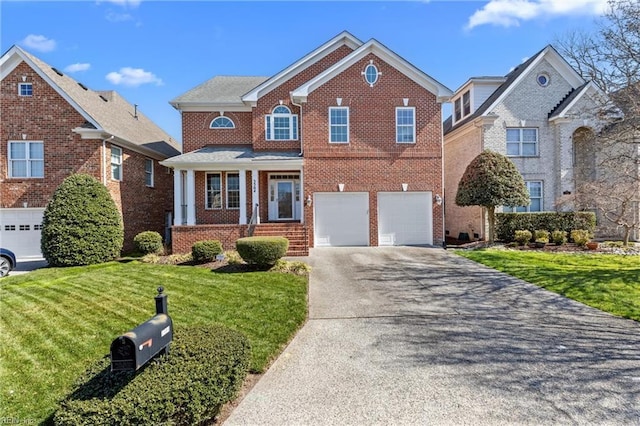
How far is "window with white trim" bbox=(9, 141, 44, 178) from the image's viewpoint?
1487 cm

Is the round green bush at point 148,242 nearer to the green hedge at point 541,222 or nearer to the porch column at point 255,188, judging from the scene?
the porch column at point 255,188

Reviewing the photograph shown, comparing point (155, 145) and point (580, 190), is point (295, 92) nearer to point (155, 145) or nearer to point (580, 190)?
point (155, 145)

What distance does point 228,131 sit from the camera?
17.6 metres

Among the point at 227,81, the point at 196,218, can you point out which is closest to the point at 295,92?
the point at 227,81

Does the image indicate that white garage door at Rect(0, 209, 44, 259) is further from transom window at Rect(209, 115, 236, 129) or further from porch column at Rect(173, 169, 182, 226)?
transom window at Rect(209, 115, 236, 129)

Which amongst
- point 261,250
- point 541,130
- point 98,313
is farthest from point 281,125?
point 541,130

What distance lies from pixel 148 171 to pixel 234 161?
21.0ft

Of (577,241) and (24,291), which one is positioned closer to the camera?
(24,291)

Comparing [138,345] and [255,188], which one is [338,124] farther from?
[138,345]

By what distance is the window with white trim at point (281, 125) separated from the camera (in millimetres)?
16703

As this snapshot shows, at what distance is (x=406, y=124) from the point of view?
52.6 feet

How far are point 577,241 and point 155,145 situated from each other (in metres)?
21.4

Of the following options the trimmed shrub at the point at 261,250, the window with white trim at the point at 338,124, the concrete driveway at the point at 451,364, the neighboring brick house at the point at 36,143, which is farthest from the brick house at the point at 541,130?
the neighboring brick house at the point at 36,143

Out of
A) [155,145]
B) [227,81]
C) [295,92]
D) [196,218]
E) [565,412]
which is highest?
[227,81]
